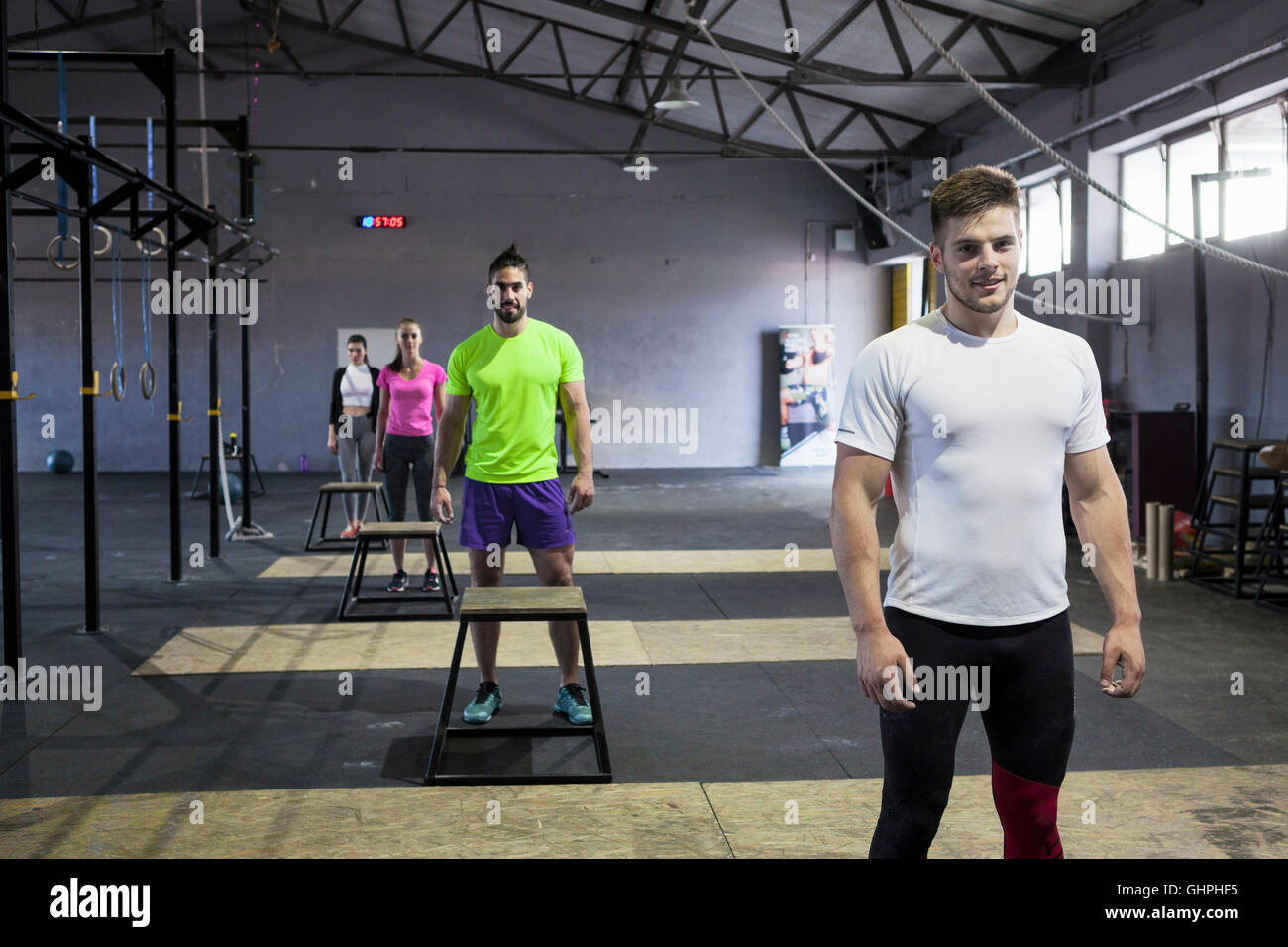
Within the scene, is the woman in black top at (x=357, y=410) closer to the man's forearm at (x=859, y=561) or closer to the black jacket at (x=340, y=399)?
the black jacket at (x=340, y=399)

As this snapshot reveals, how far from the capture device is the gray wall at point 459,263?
1549 centimetres

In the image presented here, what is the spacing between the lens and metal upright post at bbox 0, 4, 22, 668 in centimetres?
444

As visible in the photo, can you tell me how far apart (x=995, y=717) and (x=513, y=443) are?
2.18 metres

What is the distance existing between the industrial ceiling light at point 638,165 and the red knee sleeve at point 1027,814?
14127mm

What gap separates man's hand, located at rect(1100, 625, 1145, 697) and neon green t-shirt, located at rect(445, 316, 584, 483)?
2.26 meters

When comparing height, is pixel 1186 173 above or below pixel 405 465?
above

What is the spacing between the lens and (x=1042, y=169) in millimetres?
11156

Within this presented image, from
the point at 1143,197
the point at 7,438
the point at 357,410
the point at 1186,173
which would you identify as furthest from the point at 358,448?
the point at 1143,197

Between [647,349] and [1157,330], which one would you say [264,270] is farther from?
[1157,330]

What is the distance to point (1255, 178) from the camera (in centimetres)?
775

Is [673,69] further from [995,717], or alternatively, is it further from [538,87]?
[995,717]

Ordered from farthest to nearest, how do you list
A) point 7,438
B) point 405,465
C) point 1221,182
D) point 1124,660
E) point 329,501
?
point 329,501, point 1221,182, point 405,465, point 7,438, point 1124,660

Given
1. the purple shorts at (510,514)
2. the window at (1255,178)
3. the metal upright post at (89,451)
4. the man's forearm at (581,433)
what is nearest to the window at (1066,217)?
the window at (1255,178)

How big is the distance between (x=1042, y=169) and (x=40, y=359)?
12.8 m
